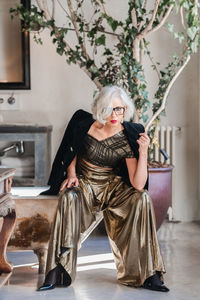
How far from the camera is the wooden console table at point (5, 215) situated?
8.33 ft

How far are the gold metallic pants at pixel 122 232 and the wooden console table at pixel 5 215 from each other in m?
0.23

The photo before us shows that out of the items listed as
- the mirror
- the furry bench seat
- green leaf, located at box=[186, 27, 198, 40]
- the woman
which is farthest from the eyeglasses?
the mirror

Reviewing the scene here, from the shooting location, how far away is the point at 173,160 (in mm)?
4473

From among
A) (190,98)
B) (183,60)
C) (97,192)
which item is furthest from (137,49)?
(97,192)

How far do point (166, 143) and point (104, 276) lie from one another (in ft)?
5.72

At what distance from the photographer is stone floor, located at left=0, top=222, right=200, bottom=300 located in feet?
8.68

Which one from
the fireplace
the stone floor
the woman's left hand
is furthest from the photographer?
the fireplace

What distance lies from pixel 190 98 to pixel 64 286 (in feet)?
7.64

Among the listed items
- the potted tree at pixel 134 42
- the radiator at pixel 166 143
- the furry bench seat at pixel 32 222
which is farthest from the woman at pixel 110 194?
the radiator at pixel 166 143

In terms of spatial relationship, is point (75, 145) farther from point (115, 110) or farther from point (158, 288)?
point (158, 288)

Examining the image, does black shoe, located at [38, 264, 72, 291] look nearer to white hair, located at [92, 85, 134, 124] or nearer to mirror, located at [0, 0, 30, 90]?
white hair, located at [92, 85, 134, 124]

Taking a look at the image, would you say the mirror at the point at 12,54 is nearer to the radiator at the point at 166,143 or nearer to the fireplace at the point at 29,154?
the fireplace at the point at 29,154

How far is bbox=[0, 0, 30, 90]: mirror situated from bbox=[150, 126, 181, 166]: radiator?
120 cm

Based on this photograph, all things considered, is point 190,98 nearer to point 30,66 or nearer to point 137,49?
point 137,49
